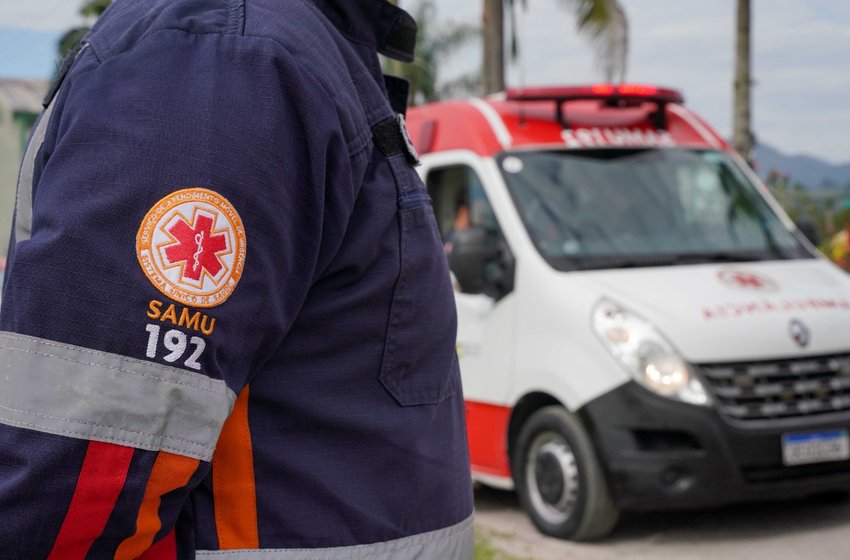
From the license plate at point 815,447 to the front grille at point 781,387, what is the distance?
114 mm

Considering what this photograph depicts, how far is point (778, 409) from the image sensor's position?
546cm

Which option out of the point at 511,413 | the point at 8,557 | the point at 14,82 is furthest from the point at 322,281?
the point at 14,82

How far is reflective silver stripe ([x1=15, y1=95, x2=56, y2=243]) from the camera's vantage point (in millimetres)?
1350

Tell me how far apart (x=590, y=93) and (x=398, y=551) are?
5414 millimetres

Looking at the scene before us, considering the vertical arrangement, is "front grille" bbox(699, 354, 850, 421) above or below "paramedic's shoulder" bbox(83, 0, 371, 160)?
below

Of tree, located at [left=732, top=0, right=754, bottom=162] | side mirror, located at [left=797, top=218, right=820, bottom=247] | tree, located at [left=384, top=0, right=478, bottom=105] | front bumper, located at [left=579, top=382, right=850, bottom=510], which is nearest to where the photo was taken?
front bumper, located at [left=579, top=382, right=850, bottom=510]

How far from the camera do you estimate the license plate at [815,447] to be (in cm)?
541

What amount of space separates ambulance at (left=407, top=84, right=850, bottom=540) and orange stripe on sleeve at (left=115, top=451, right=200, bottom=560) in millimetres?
4317

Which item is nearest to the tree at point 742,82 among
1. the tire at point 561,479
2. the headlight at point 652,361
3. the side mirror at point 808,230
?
the side mirror at point 808,230

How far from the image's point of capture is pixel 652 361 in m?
5.36

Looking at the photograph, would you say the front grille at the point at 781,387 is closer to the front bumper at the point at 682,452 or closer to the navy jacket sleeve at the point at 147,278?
the front bumper at the point at 682,452

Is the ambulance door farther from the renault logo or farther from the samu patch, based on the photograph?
the samu patch

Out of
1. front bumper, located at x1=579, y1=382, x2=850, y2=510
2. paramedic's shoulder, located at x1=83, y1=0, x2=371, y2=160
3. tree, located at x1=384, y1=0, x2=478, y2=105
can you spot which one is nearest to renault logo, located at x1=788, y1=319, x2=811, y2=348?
front bumper, located at x1=579, y1=382, x2=850, y2=510

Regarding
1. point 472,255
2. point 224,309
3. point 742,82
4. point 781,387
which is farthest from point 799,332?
point 742,82
